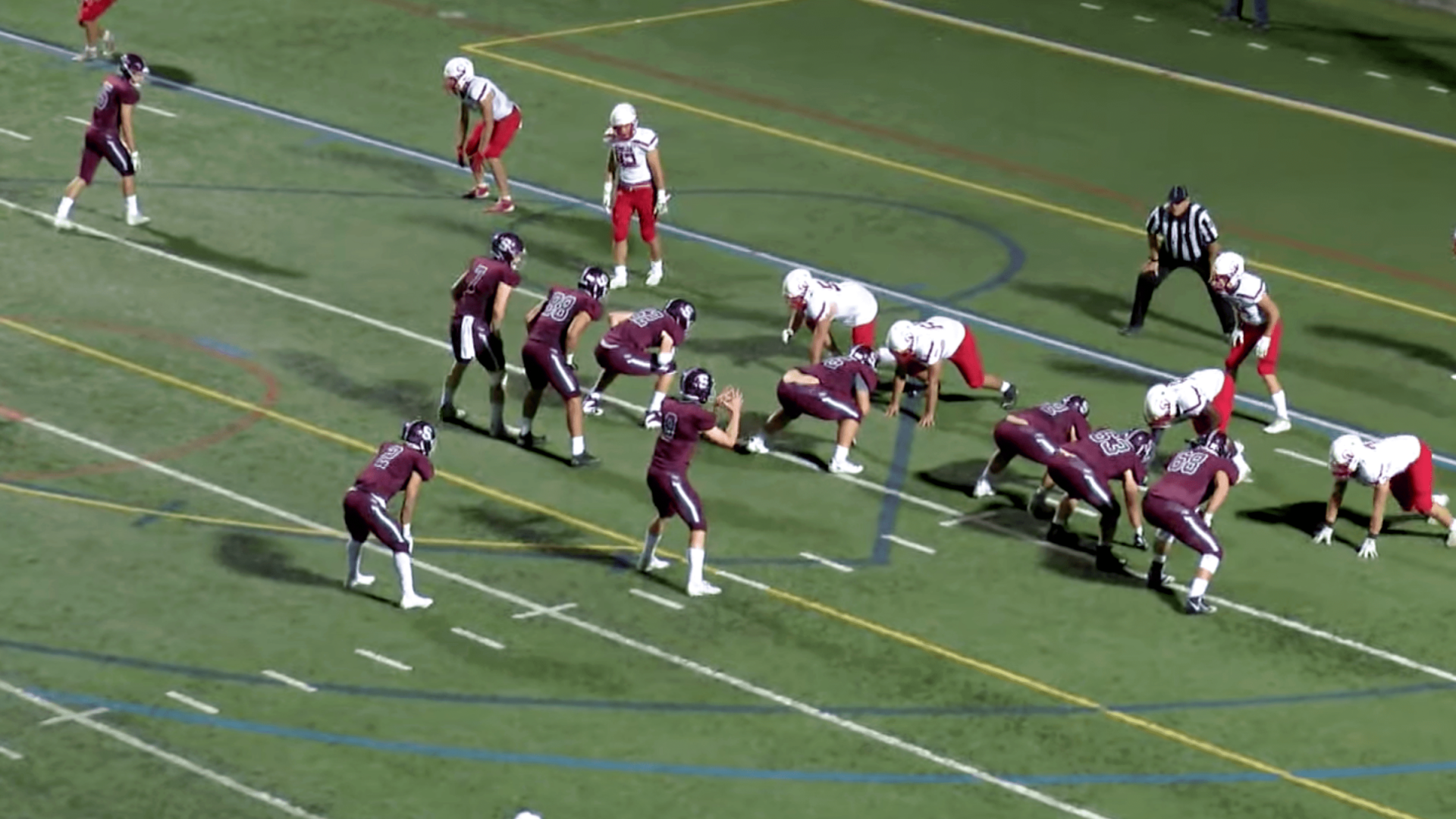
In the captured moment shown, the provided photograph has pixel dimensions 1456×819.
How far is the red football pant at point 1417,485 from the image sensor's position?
26.0 m

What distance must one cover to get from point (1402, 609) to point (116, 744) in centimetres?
1021

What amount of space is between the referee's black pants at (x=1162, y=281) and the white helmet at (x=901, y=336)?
3886mm

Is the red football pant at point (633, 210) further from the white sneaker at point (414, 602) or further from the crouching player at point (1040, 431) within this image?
the white sneaker at point (414, 602)

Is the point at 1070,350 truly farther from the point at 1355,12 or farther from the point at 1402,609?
the point at 1355,12

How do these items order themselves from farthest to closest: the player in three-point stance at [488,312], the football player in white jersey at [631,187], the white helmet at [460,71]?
the white helmet at [460,71] < the football player in white jersey at [631,187] < the player in three-point stance at [488,312]

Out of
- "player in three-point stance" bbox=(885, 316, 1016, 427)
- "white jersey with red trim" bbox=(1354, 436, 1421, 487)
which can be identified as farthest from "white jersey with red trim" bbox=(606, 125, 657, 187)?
"white jersey with red trim" bbox=(1354, 436, 1421, 487)

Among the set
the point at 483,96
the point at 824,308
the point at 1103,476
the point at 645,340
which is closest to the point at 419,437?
the point at 645,340

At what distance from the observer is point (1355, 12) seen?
43.9m

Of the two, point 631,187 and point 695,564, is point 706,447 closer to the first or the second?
point 695,564

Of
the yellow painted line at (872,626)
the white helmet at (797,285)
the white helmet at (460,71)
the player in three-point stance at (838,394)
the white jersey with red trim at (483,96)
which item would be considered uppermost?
the white helmet at (460,71)

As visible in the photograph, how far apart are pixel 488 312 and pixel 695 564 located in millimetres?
4346

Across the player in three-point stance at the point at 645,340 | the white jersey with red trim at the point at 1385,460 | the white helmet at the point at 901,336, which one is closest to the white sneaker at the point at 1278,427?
the white jersey with red trim at the point at 1385,460

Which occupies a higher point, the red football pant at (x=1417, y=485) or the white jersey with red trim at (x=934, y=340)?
the white jersey with red trim at (x=934, y=340)

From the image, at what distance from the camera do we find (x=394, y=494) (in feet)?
78.4
